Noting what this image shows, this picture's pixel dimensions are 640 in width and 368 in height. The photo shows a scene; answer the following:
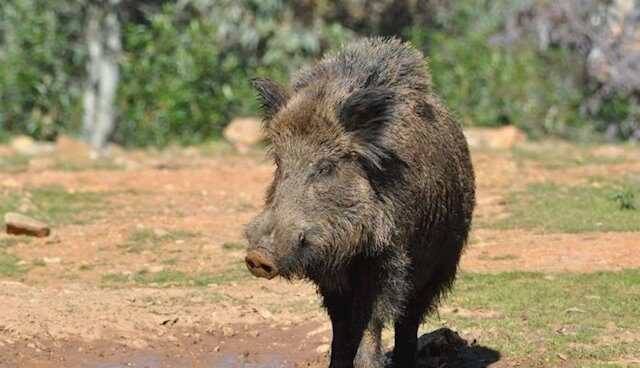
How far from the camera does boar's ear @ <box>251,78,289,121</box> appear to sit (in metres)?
7.41

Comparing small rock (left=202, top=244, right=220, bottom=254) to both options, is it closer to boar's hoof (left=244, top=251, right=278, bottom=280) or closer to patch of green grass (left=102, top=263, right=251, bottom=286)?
patch of green grass (left=102, top=263, right=251, bottom=286)

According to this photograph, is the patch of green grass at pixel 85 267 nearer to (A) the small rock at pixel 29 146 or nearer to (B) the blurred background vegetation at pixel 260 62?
(A) the small rock at pixel 29 146

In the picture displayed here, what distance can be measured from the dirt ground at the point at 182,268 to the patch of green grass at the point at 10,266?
92 mm

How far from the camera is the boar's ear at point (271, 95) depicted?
7.41 meters

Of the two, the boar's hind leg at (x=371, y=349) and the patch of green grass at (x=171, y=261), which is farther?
the patch of green grass at (x=171, y=261)

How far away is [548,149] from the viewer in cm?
1786

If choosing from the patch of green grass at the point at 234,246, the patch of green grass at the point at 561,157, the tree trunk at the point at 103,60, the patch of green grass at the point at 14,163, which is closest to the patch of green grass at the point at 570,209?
the patch of green grass at the point at 561,157

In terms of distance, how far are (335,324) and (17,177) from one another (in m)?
9.18

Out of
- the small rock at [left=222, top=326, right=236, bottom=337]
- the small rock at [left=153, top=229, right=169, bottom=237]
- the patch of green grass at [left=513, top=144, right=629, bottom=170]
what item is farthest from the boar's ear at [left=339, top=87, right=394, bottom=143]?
the patch of green grass at [left=513, top=144, right=629, bottom=170]

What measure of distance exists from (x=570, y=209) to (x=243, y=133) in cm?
686

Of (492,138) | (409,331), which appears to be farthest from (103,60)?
(409,331)

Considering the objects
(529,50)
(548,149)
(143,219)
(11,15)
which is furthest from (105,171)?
(529,50)

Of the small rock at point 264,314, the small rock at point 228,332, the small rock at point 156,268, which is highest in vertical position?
the small rock at point 264,314

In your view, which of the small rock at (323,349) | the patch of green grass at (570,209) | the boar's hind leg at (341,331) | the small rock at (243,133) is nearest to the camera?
the boar's hind leg at (341,331)
